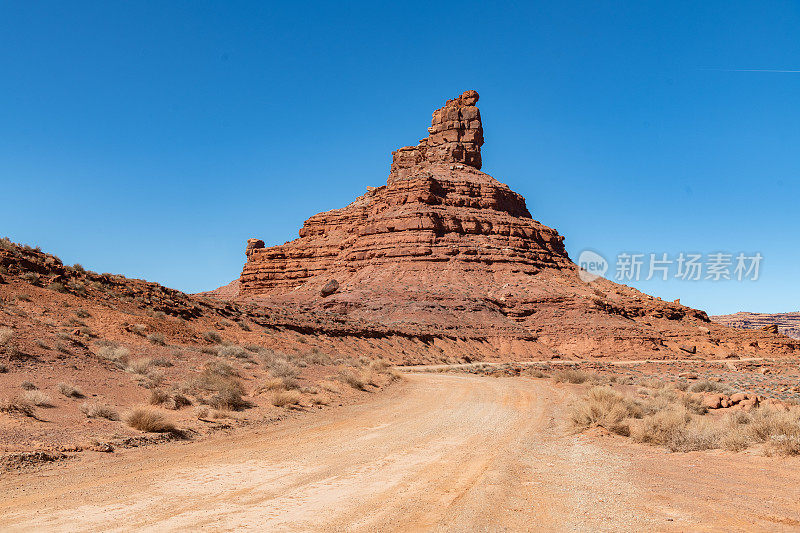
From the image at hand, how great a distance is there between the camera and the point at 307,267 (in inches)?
3113

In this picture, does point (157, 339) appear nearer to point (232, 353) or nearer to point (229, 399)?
point (232, 353)

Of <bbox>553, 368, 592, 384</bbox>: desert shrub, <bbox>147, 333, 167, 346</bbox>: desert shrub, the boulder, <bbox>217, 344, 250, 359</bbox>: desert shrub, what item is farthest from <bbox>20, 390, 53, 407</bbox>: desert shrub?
the boulder

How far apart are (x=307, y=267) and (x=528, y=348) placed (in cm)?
4067

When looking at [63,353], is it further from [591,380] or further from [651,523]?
[591,380]

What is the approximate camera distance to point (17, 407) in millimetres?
8867

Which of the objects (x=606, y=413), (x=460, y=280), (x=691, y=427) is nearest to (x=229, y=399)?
(x=606, y=413)

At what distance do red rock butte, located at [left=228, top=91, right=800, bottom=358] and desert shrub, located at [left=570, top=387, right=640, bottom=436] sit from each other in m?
24.9

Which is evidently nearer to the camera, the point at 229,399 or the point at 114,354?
the point at 229,399

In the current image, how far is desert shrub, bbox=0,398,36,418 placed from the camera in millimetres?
8750

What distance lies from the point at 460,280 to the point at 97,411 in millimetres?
53293

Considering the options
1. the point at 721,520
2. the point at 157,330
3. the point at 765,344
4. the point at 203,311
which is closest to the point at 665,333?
the point at 765,344

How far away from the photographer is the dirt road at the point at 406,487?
5.05 meters

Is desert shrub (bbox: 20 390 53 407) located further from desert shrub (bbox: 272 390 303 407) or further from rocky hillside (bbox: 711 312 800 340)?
rocky hillside (bbox: 711 312 800 340)

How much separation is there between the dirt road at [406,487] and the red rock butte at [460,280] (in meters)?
26.7
